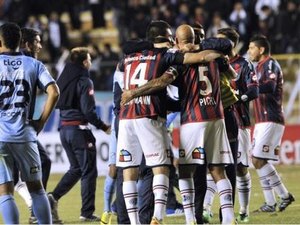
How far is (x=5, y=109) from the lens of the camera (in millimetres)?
9883

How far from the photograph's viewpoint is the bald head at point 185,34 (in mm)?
10672

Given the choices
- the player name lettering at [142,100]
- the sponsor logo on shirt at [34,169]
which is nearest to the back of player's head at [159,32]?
the player name lettering at [142,100]

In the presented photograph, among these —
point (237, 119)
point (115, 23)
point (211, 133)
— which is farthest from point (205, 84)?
point (115, 23)

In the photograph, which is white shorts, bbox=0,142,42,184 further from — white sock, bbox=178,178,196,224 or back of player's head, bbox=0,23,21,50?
white sock, bbox=178,178,196,224

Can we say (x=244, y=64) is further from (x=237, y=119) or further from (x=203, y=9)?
(x=203, y=9)

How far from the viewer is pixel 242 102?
1206 cm

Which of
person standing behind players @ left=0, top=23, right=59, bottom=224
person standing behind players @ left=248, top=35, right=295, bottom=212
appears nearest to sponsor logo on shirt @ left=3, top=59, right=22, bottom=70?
person standing behind players @ left=0, top=23, right=59, bottom=224

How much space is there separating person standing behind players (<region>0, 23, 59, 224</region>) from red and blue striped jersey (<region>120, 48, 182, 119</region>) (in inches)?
42.5

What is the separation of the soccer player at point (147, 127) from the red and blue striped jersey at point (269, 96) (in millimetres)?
3182

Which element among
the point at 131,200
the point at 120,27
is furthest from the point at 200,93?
the point at 120,27

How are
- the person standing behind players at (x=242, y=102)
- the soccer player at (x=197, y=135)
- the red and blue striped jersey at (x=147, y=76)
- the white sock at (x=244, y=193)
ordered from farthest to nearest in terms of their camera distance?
the white sock at (x=244, y=193) < the person standing behind players at (x=242, y=102) < the soccer player at (x=197, y=135) < the red and blue striped jersey at (x=147, y=76)

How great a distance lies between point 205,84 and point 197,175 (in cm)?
116

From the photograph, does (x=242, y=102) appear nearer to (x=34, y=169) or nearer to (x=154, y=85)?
(x=154, y=85)

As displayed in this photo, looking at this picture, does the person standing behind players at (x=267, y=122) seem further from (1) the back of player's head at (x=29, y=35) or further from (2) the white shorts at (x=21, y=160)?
(2) the white shorts at (x=21, y=160)
